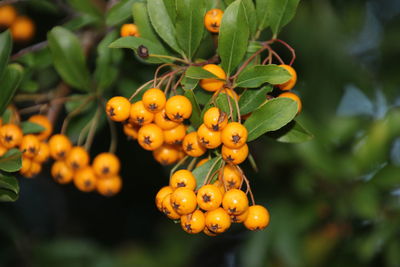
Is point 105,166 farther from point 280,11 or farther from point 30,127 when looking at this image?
point 280,11

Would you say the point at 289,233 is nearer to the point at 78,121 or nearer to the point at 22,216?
the point at 78,121

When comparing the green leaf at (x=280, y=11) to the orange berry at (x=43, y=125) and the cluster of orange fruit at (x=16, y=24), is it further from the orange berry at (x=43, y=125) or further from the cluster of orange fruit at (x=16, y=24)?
the cluster of orange fruit at (x=16, y=24)

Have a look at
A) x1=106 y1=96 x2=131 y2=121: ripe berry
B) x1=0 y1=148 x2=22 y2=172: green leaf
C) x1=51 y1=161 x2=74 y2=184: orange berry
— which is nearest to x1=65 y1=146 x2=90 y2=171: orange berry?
x1=51 y1=161 x2=74 y2=184: orange berry

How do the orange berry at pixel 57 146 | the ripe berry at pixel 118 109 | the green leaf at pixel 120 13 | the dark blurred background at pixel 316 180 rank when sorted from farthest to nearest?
the dark blurred background at pixel 316 180, the orange berry at pixel 57 146, the green leaf at pixel 120 13, the ripe berry at pixel 118 109

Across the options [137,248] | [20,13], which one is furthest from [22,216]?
[20,13]

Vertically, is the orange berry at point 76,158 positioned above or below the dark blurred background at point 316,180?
above

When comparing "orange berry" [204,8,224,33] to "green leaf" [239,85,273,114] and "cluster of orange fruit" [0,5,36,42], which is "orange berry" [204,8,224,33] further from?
"cluster of orange fruit" [0,5,36,42]

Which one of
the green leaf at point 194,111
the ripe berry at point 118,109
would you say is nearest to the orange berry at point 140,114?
the ripe berry at point 118,109
